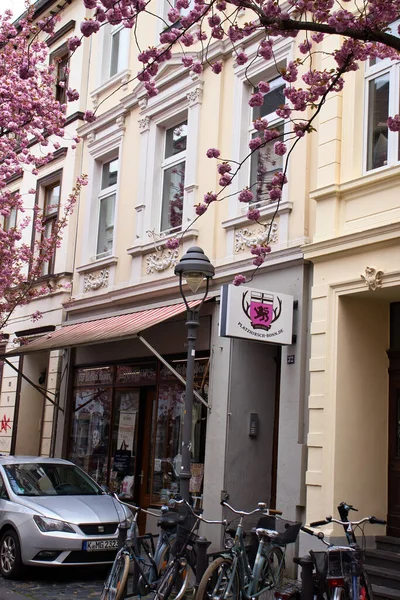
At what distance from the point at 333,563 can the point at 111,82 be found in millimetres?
12706

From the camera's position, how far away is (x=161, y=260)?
1432cm

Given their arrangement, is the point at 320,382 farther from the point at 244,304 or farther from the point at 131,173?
the point at 131,173

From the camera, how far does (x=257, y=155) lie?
506 inches

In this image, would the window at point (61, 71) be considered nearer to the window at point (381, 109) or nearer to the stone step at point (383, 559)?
the window at point (381, 109)

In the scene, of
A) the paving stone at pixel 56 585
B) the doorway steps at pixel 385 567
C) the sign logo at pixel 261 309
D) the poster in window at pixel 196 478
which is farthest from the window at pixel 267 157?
the paving stone at pixel 56 585

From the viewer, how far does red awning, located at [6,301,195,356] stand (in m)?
12.3

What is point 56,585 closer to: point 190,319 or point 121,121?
point 190,319

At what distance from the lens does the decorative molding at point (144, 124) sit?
15523 millimetres

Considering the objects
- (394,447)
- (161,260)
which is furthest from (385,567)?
(161,260)

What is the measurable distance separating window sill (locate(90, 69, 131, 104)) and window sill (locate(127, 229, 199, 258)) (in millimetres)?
3834

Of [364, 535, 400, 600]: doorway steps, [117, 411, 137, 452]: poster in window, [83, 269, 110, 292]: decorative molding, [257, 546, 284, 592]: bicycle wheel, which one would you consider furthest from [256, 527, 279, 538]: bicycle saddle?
[83, 269, 110, 292]: decorative molding

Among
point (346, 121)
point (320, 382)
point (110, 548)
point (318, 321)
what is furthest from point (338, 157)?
point (110, 548)

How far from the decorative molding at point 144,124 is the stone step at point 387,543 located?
9.04 metres

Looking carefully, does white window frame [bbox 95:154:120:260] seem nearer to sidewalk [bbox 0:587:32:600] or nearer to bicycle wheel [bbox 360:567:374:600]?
sidewalk [bbox 0:587:32:600]
